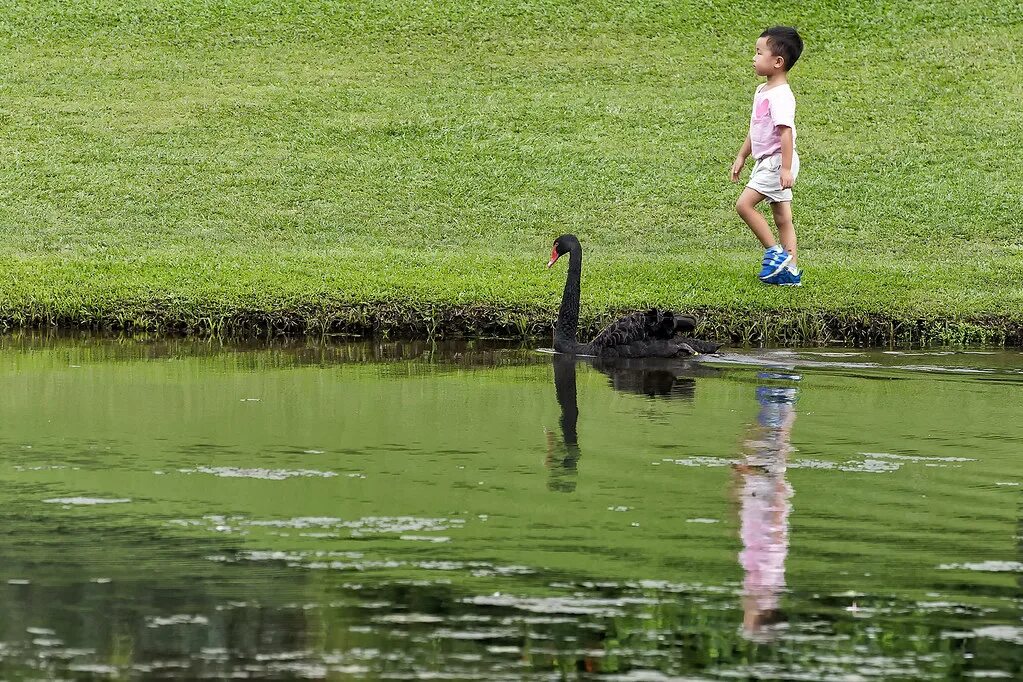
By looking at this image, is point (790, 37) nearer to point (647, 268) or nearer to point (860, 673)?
point (647, 268)

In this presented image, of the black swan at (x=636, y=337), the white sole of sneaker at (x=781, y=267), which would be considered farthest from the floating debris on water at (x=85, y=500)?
the white sole of sneaker at (x=781, y=267)

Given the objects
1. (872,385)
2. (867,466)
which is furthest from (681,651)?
(872,385)

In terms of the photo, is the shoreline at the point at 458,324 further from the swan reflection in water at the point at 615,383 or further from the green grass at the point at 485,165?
the swan reflection in water at the point at 615,383

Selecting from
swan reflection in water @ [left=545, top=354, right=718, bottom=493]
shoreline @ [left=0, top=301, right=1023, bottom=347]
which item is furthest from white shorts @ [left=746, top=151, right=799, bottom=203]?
swan reflection in water @ [left=545, top=354, right=718, bottom=493]

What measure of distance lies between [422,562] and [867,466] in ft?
7.69

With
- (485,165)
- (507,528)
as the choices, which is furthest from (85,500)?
(485,165)

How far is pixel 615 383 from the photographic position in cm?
892

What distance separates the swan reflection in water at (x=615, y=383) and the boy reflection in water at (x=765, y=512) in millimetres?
659

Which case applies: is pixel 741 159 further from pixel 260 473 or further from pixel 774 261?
pixel 260 473

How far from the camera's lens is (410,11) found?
74.5ft

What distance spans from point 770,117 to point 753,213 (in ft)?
2.39

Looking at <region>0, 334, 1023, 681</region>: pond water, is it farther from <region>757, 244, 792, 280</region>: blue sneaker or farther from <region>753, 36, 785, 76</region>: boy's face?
<region>753, 36, 785, 76</region>: boy's face

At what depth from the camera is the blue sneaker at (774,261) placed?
39.6 feet

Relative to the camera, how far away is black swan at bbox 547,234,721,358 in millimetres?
9773
